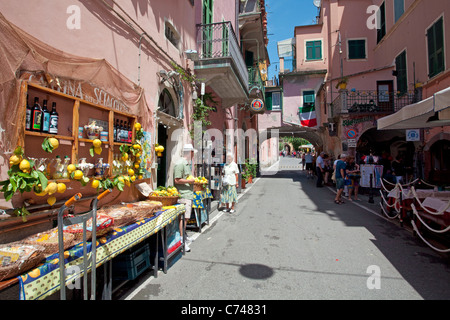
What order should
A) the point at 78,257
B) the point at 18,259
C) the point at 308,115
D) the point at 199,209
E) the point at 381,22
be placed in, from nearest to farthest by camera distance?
the point at 18,259 < the point at 78,257 < the point at 199,209 < the point at 381,22 < the point at 308,115

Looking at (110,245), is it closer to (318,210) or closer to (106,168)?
(106,168)

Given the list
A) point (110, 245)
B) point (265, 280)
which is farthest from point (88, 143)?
point (265, 280)

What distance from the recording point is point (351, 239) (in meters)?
5.38

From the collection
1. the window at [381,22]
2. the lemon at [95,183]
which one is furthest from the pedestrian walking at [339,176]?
the window at [381,22]

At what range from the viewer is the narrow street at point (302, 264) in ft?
10.7

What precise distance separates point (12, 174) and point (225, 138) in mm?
12020

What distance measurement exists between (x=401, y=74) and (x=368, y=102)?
2065 millimetres

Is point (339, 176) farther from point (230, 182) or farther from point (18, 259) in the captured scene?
point (18, 259)

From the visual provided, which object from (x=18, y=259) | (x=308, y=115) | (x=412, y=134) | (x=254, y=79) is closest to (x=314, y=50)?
(x=308, y=115)

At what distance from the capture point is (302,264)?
162 inches

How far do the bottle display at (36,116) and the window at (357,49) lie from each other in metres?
20.6

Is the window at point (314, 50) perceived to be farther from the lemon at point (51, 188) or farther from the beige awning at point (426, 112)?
the lemon at point (51, 188)

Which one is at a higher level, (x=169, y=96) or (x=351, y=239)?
(x=169, y=96)
